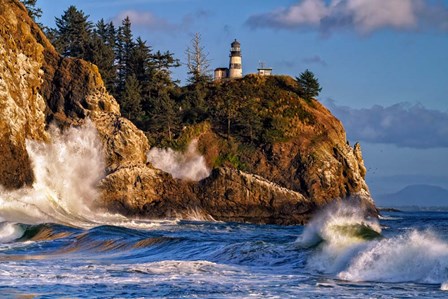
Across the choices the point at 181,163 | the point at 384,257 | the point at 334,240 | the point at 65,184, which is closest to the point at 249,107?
the point at 181,163

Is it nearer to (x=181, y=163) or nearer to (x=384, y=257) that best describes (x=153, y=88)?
(x=181, y=163)

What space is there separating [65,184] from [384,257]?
118 feet

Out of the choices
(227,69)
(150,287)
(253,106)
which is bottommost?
(150,287)

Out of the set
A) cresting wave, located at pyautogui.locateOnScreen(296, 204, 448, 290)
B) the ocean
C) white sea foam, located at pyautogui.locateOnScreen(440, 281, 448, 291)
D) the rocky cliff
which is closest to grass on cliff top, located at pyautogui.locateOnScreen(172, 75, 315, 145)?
the rocky cliff

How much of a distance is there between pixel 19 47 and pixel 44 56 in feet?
21.9

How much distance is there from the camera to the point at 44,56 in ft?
193

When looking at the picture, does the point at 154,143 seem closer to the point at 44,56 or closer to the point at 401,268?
the point at 44,56

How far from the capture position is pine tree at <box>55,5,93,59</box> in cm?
7775

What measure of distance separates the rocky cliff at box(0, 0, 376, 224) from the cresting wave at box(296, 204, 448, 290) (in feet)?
93.1

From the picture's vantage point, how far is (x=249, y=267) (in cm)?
2211

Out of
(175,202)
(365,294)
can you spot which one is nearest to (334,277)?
(365,294)

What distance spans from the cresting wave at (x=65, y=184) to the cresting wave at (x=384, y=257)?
78.8ft

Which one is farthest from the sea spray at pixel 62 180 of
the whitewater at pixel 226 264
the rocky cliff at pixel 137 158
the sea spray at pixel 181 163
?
the whitewater at pixel 226 264

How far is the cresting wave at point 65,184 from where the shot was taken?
4526cm
